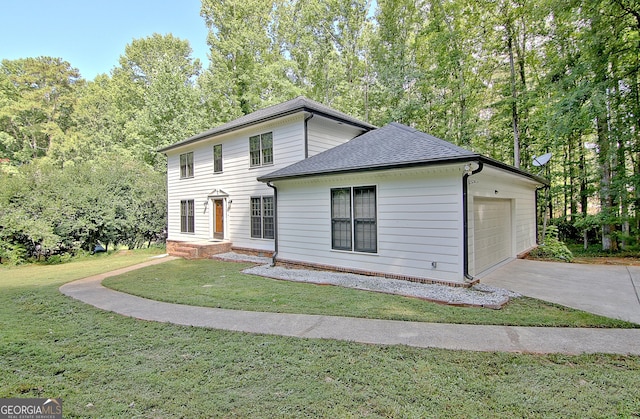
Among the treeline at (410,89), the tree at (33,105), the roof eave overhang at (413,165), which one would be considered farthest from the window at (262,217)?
the tree at (33,105)

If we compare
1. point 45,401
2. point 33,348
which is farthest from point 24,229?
point 45,401

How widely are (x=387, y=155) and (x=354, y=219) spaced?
6.00 ft

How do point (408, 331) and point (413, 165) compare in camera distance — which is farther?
point (413, 165)

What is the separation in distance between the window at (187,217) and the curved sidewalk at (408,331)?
9.61 metres

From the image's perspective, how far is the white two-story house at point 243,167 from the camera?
Result: 10555mm

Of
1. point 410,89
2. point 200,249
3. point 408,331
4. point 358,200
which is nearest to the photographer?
point 408,331

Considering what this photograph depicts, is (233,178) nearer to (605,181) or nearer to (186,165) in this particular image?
(186,165)

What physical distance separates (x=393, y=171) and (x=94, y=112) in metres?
30.9

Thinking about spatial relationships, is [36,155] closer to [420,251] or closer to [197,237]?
[197,237]

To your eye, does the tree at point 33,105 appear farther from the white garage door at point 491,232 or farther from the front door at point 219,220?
the white garage door at point 491,232

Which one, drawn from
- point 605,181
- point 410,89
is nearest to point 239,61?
point 410,89

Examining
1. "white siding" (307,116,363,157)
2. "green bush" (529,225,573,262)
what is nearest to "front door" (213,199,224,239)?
"white siding" (307,116,363,157)

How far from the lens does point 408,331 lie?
412 centimetres

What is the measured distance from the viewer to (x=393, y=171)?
6.86 m
